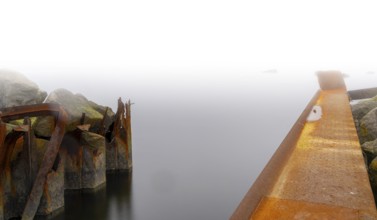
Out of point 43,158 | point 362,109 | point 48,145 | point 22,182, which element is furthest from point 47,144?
point 362,109

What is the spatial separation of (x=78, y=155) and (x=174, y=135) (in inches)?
730

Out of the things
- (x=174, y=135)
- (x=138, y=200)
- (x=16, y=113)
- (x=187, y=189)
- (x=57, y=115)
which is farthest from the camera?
(x=174, y=135)

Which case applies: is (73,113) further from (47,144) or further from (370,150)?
(370,150)

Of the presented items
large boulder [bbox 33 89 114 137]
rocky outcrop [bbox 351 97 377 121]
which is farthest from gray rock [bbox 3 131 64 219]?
rocky outcrop [bbox 351 97 377 121]

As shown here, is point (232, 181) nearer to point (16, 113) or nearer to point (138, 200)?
point (138, 200)

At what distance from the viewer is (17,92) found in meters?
12.4

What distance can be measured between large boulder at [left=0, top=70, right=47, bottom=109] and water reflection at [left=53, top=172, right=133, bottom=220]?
11.6 feet

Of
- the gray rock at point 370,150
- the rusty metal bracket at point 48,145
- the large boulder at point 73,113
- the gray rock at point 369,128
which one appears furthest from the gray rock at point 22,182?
the gray rock at point 369,128

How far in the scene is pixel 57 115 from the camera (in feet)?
32.6

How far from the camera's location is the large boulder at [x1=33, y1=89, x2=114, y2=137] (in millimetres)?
10336

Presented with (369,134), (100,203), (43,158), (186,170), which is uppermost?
(369,134)

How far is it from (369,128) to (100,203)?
8445mm

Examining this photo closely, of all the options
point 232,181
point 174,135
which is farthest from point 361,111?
point 174,135

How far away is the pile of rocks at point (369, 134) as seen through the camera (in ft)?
22.4
